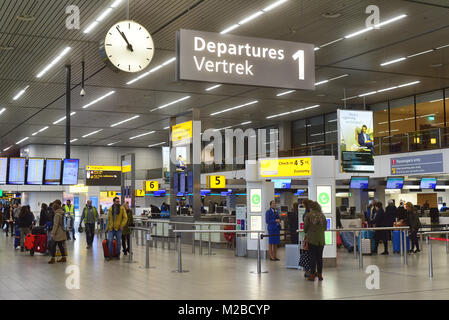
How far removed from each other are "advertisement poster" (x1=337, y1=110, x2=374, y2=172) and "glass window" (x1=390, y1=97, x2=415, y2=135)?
29.7ft

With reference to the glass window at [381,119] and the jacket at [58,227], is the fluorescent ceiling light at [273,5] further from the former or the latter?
the glass window at [381,119]

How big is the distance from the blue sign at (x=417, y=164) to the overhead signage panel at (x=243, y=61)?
49.8 ft

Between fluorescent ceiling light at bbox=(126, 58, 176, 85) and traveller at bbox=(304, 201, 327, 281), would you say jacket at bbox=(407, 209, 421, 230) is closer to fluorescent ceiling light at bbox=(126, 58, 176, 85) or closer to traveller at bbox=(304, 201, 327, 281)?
traveller at bbox=(304, 201, 327, 281)

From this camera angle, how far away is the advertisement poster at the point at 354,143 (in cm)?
1836

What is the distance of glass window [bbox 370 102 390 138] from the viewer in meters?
28.3

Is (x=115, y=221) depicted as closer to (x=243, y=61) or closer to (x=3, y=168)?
(x=3, y=168)

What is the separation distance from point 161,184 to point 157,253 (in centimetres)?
2178

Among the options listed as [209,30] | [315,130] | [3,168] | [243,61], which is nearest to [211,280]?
[243,61]

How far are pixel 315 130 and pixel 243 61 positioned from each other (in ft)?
81.0

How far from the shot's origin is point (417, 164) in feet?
74.7

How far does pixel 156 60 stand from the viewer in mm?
18391

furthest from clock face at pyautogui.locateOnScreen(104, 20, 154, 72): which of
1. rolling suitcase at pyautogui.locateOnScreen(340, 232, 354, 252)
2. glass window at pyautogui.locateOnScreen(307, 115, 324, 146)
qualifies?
glass window at pyautogui.locateOnScreen(307, 115, 324, 146)
